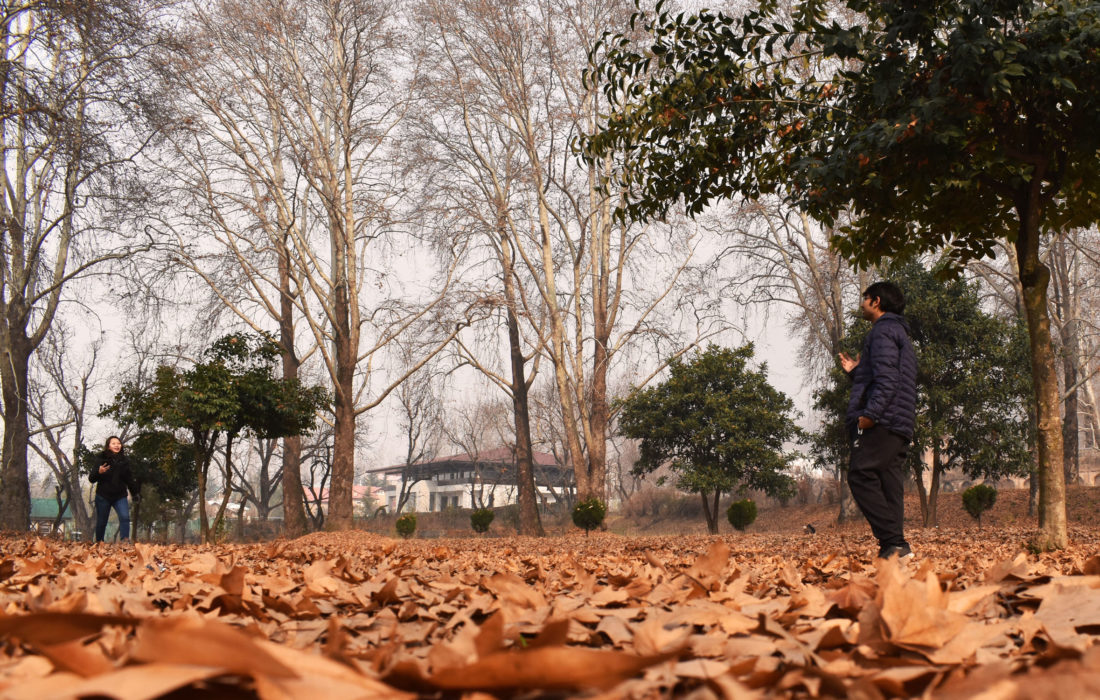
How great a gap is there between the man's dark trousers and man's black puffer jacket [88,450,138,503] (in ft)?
32.2

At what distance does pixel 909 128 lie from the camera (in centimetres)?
507

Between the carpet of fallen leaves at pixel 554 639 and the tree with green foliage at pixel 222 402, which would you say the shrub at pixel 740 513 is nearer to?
the tree with green foliage at pixel 222 402

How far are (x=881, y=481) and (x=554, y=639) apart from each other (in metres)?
4.21

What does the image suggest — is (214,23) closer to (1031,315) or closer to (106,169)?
(106,169)

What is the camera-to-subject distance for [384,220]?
19547mm

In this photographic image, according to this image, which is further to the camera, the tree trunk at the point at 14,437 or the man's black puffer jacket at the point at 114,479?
the tree trunk at the point at 14,437

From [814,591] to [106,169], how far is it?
622 inches

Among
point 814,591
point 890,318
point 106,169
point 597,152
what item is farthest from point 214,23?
point 814,591

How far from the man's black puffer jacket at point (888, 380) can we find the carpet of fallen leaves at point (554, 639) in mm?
2156

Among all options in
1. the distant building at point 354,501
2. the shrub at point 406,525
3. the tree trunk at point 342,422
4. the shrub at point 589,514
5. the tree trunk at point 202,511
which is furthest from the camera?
the distant building at point 354,501

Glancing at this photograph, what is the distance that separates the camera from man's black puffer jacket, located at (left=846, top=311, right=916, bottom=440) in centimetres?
464

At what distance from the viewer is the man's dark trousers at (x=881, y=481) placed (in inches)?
185

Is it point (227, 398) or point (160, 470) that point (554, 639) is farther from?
point (160, 470)

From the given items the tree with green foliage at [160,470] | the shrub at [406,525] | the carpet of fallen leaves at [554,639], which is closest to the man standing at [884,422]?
the carpet of fallen leaves at [554,639]
